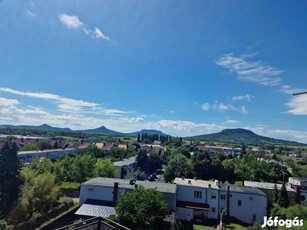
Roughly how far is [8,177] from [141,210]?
1431cm

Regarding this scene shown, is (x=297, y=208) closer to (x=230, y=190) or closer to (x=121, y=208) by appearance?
(x=230, y=190)

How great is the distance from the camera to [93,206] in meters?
26.2

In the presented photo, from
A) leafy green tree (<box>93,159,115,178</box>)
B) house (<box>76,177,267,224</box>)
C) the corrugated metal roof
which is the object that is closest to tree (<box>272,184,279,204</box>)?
house (<box>76,177,267,224</box>)

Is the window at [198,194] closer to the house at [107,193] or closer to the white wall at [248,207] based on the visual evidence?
the house at [107,193]

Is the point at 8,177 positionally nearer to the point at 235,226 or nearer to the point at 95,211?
the point at 95,211

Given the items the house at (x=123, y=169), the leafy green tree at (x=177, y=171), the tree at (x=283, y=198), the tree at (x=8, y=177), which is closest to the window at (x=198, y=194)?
the tree at (x=283, y=198)

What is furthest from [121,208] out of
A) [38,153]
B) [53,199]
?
[38,153]

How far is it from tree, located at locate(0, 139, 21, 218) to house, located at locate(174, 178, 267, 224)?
1717 centimetres

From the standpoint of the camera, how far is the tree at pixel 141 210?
19.6 metres

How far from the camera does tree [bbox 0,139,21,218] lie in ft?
76.8

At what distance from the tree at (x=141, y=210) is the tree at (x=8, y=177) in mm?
10982

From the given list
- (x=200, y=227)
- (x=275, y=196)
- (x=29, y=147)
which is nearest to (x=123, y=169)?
(x=200, y=227)

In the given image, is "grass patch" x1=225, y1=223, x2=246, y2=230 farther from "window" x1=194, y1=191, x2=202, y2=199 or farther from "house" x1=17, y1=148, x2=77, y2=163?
"house" x1=17, y1=148, x2=77, y2=163

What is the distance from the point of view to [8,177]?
24922 mm
